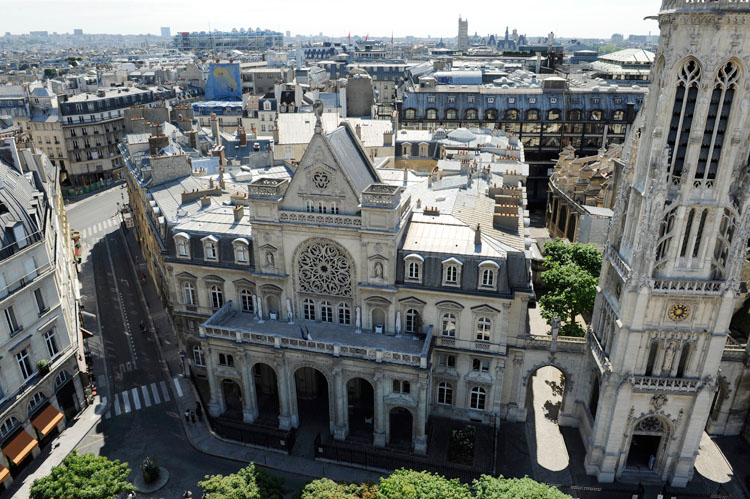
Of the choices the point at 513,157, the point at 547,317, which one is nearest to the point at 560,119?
the point at 513,157

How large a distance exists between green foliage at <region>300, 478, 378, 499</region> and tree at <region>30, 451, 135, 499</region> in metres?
14.4

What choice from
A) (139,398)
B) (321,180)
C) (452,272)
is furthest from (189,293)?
(452,272)

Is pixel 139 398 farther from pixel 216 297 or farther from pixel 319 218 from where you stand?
pixel 319 218

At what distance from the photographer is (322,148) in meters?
51.7

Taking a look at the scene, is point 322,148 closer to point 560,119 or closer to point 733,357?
point 733,357

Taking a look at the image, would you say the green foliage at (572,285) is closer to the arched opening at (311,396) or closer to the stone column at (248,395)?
the arched opening at (311,396)

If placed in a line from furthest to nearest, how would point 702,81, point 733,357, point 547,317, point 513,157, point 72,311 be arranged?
point 513,157
point 72,311
point 547,317
point 733,357
point 702,81

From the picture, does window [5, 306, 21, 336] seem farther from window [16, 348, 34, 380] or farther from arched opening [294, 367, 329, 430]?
arched opening [294, 367, 329, 430]

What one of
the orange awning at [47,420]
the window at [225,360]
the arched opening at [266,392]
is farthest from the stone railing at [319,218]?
the orange awning at [47,420]

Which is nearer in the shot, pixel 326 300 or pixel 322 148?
pixel 322 148

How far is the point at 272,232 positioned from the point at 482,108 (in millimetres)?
86936

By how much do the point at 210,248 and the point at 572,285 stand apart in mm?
41529

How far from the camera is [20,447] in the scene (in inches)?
2019

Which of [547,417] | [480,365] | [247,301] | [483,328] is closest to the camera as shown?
[483,328]
